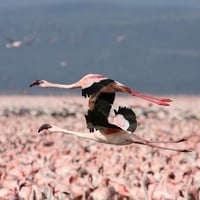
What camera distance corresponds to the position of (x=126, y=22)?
17488 centimetres

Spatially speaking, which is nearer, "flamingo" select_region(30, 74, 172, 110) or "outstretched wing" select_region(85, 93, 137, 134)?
"flamingo" select_region(30, 74, 172, 110)

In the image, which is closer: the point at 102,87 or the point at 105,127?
the point at 102,87

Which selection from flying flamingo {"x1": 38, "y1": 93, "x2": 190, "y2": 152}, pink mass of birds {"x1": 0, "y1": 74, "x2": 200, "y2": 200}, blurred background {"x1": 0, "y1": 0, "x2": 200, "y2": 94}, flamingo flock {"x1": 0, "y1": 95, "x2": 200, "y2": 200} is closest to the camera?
flying flamingo {"x1": 38, "y1": 93, "x2": 190, "y2": 152}

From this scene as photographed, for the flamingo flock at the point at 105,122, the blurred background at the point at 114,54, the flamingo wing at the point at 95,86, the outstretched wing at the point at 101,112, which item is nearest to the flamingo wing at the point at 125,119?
the flamingo flock at the point at 105,122

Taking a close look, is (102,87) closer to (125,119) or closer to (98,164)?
(125,119)

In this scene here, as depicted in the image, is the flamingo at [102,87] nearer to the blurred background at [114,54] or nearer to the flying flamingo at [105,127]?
the flying flamingo at [105,127]

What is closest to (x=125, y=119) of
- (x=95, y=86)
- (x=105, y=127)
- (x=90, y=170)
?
(x=105, y=127)

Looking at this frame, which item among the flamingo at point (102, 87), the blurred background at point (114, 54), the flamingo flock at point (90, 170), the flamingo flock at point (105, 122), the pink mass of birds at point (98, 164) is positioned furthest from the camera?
the blurred background at point (114, 54)

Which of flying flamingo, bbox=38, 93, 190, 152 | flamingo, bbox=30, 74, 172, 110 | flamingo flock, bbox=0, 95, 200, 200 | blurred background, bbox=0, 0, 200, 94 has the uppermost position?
flamingo, bbox=30, 74, 172, 110

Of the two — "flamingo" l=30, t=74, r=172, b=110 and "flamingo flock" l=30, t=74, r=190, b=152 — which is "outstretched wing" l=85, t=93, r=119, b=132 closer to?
"flamingo flock" l=30, t=74, r=190, b=152

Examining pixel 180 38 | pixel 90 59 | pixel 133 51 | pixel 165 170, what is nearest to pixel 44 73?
pixel 90 59

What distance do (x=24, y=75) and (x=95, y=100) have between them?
90.6 metres

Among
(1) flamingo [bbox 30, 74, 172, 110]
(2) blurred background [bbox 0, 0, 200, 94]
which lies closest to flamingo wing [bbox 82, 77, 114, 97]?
(1) flamingo [bbox 30, 74, 172, 110]

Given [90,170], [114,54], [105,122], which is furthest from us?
[114,54]
